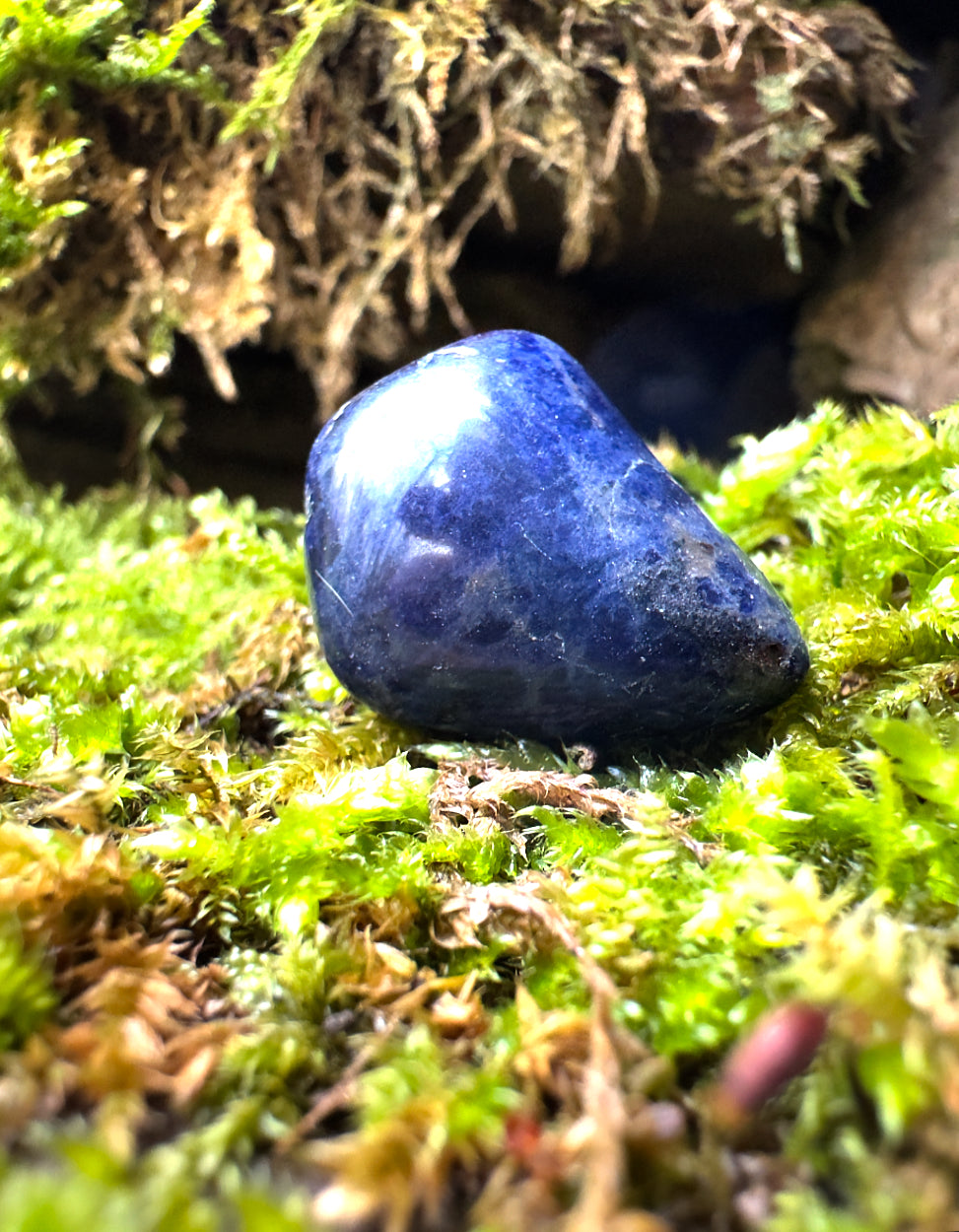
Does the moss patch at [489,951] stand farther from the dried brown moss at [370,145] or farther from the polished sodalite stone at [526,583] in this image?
the dried brown moss at [370,145]

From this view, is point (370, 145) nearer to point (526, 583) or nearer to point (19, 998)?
point (526, 583)

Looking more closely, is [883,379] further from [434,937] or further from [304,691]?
[434,937]

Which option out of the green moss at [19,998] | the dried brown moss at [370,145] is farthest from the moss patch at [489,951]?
the dried brown moss at [370,145]

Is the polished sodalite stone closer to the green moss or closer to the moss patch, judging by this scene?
the moss patch

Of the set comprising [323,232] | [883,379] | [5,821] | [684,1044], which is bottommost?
[883,379]

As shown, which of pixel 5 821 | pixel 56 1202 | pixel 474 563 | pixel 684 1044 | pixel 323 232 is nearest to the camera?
pixel 56 1202

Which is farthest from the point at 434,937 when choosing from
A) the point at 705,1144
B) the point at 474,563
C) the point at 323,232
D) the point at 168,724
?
the point at 323,232

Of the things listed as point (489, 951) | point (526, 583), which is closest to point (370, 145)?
point (526, 583)

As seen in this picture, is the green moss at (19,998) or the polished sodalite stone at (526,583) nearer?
the green moss at (19,998)
